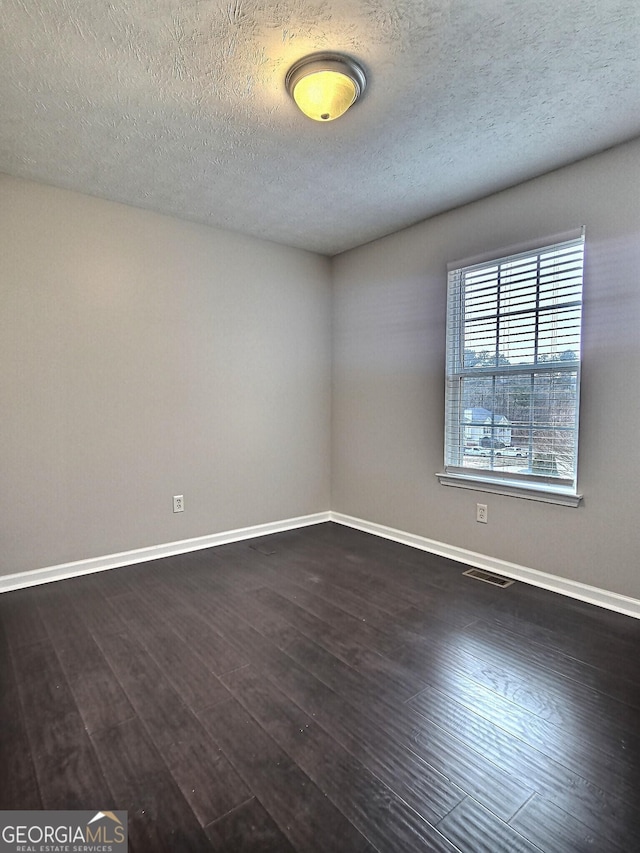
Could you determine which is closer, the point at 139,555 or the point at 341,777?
the point at 341,777

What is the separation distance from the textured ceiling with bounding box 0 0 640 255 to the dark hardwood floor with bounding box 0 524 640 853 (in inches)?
99.8

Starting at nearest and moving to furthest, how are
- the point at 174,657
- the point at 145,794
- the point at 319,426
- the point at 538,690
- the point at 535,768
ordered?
1. the point at 145,794
2. the point at 535,768
3. the point at 538,690
4. the point at 174,657
5. the point at 319,426

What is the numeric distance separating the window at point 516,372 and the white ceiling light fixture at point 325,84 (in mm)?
1554

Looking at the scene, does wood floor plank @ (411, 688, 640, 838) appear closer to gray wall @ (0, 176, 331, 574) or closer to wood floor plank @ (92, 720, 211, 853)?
wood floor plank @ (92, 720, 211, 853)

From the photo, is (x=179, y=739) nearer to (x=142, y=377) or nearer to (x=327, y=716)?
(x=327, y=716)

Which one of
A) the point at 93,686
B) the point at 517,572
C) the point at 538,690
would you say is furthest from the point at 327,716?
the point at 517,572

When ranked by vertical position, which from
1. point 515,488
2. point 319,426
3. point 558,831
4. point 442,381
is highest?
point 442,381

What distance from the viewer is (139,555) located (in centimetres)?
326

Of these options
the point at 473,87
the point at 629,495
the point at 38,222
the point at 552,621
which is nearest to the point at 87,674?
the point at 552,621

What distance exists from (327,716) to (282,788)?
13.6 inches

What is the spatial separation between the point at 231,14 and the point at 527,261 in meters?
2.12

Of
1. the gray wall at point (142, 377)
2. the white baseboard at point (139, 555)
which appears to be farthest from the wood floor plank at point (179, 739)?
the gray wall at point (142, 377)

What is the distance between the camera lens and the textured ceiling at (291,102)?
1.61 meters

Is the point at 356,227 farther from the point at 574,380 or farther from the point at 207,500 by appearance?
the point at 207,500
